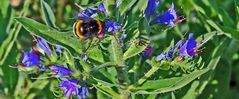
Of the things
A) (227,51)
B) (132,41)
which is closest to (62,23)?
(227,51)

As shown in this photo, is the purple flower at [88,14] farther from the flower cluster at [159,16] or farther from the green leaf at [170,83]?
Result: the green leaf at [170,83]

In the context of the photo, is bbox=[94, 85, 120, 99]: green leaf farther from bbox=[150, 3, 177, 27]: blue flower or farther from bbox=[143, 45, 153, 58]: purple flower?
bbox=[150, 3, 177, 27]: blue flower

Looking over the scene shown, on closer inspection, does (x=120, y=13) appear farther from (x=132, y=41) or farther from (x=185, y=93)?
(x=185, y=93)

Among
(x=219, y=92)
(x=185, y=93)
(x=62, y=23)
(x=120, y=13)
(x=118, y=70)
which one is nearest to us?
(x=120, y=13)

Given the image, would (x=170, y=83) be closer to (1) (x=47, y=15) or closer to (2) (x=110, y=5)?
(2) (x=110, y=5)

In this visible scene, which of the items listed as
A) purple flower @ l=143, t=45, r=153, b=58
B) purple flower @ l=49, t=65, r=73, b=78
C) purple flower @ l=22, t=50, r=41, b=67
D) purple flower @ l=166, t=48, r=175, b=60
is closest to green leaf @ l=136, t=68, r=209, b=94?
purple flower @ l=166, t=48, r=175, b=60

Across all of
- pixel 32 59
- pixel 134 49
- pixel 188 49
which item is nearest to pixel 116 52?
pixel 134 49
